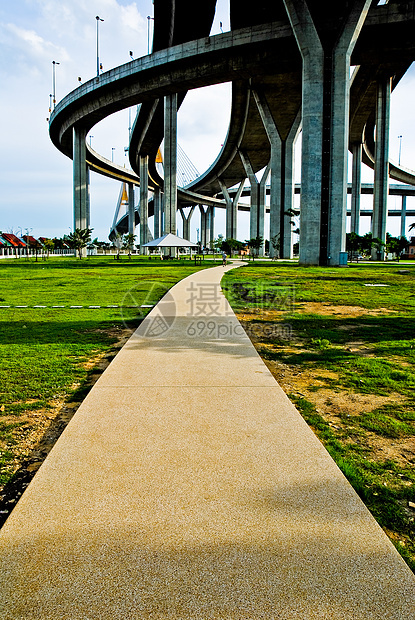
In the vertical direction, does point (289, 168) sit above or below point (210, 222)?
below

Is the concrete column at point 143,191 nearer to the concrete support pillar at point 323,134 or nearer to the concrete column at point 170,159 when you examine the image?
the concrete column at point 170,159

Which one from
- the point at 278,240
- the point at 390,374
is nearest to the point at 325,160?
the point at 278,240

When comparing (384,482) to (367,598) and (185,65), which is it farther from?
(185,65)

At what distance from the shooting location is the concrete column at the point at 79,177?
66.5m

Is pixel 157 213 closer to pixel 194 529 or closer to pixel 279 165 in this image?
pixel 279 165

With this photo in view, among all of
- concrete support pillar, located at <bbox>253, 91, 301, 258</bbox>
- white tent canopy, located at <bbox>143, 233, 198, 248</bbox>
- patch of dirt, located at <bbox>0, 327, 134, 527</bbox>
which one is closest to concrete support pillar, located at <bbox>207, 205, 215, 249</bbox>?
concrete support pillar, located at <bbox>253, 91, 301, 258</bbox>

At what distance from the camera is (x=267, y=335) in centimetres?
885

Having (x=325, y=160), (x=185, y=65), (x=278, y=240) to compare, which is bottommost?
(x=278, y=240)

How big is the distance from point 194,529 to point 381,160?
208ft

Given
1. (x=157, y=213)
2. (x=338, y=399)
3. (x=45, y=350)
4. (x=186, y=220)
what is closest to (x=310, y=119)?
(x=45, y=350)

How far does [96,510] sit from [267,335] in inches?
255

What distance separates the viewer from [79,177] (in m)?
68.4

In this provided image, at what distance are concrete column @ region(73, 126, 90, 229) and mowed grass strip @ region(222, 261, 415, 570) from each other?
203 ft

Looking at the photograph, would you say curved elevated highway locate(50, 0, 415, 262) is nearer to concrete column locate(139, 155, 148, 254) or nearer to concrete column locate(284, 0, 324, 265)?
concrete column locate(284, 0, 324, 265)
